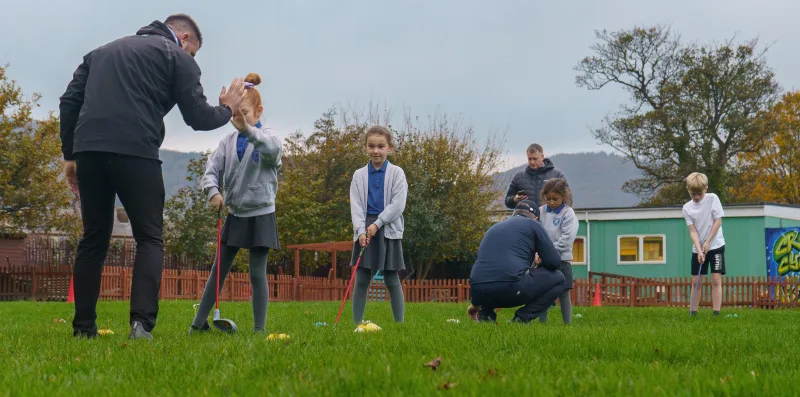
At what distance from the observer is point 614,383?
2.97 meters

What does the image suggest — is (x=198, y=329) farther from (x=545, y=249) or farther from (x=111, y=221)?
(x=545, y=249)

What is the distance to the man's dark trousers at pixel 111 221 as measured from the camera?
17.0 ft

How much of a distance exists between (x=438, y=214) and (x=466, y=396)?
34.2m


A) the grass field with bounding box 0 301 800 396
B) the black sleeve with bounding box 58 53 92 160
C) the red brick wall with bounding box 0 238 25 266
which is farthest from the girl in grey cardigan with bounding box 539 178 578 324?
the red brick wall with bounding box 0 238 25 266

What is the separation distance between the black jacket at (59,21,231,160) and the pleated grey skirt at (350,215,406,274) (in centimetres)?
228

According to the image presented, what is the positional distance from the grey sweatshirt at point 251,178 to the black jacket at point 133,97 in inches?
19.2

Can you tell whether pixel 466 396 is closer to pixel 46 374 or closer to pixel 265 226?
pixel 46 374

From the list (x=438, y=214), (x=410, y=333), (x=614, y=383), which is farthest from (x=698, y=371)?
(x=438, y=214)

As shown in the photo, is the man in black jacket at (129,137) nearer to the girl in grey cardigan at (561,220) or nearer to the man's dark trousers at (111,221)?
the man's dark trousers at (111,221)

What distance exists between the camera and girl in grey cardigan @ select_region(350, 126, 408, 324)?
7.36 meters

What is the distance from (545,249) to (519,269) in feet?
1.08

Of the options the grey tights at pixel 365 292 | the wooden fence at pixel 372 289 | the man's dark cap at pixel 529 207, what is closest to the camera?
the grey tights at pixel 365 292

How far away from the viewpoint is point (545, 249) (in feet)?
24.3

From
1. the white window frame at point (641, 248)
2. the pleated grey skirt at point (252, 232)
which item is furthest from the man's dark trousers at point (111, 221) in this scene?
the white window frame at point (641, 248)
